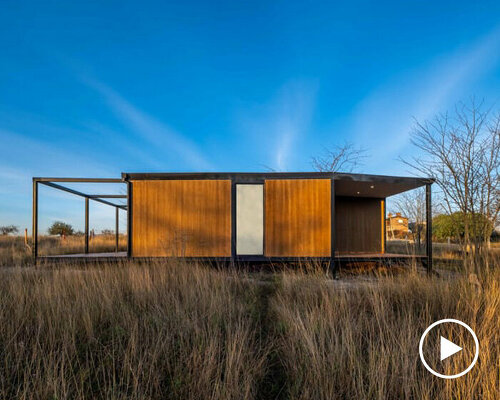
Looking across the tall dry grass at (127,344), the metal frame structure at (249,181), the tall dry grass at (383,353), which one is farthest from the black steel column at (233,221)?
the tall dry grass at (383,353)

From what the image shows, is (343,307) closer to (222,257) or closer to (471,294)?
(471,294)

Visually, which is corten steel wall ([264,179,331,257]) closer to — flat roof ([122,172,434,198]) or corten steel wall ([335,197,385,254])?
flat roof ([122,172,434,198])

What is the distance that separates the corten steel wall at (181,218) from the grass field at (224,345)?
317cm

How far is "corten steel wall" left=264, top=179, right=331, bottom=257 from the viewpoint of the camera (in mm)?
6977

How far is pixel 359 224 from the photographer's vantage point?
10.5 meters

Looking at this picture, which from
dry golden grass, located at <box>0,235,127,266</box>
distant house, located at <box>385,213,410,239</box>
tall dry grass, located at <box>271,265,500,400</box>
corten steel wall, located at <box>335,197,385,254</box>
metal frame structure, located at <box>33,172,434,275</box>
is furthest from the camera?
distant house, located at <box>385,213,410,239</box>

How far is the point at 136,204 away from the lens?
7102 mm

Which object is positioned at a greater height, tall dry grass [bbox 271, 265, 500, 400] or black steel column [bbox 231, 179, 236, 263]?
black steel column [bbox 231, 179, 236, 263]

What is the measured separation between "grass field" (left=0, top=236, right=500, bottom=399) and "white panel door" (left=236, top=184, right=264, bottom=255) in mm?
3184

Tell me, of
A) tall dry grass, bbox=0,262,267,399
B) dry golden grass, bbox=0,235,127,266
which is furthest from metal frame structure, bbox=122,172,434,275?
dry golden grass, bbox=0,235,127,266

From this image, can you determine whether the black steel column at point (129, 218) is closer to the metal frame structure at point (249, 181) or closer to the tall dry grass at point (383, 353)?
the metal frame structure at point (249, 181)

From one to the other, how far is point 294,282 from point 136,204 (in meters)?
5.12

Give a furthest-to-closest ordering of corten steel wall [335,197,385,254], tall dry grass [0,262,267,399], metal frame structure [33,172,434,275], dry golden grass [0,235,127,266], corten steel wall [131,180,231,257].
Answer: corten steel wall [335,197,385,254], dry golden grass [0,235,127,266], corten steel wall [131,180,231,257], metal frame structure [33,172,434,275], tall dry grass [0,262,267,399]

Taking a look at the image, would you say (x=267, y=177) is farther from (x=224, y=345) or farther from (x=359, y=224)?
(x=359, y=224)
